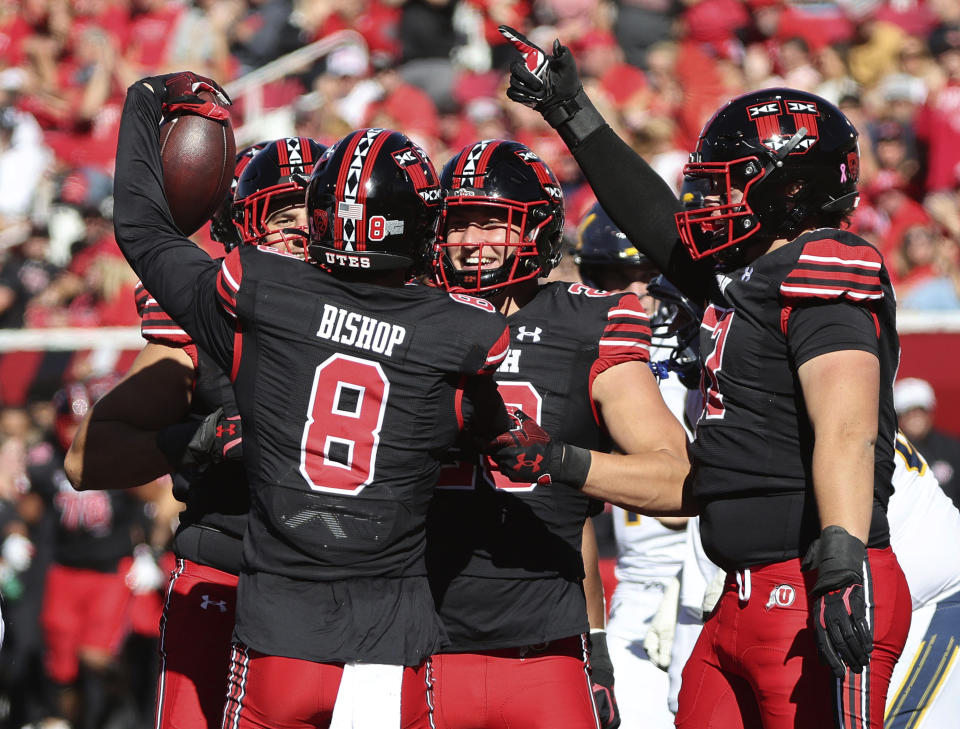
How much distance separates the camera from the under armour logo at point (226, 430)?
3318 mm

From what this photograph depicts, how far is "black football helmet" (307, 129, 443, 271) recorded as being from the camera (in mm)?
2904

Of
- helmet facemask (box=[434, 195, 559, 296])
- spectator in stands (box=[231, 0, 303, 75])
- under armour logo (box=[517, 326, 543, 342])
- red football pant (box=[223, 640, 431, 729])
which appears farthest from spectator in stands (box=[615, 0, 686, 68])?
red football pant (box=[223, 640, 431, 729])

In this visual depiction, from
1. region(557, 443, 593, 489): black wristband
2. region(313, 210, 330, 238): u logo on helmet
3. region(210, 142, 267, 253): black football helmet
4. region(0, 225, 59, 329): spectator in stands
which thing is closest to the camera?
region(313, 210, 330, 238): u logo on helmet

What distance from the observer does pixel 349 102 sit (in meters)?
11.1

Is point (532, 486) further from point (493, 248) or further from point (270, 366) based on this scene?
point (270, 366)

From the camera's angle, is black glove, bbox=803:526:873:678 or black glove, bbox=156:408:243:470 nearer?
black glove, bbox=803:526:873:678

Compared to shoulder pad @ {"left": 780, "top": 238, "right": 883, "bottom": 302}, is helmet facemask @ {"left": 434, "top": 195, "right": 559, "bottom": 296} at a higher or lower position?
higher

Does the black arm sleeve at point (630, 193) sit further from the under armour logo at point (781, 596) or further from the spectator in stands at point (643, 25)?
the spectator in stands at point (643, 25)

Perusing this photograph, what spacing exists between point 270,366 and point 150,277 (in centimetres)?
39

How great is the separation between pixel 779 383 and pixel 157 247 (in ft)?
4.89

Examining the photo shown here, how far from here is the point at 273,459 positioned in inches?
112

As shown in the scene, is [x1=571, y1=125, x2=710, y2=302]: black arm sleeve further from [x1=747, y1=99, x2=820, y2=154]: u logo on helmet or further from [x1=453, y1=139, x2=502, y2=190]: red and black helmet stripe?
[x1=747, y1=99, x2=820, y2=154]: u logo on helmet

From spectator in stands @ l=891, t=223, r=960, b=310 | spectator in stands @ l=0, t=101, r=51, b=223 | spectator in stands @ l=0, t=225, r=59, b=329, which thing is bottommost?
spectator in stands @ l=0, t=225, r=59, b=329

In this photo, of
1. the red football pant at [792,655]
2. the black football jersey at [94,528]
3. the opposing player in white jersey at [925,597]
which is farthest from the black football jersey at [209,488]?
the black football jersey at [94,528]
